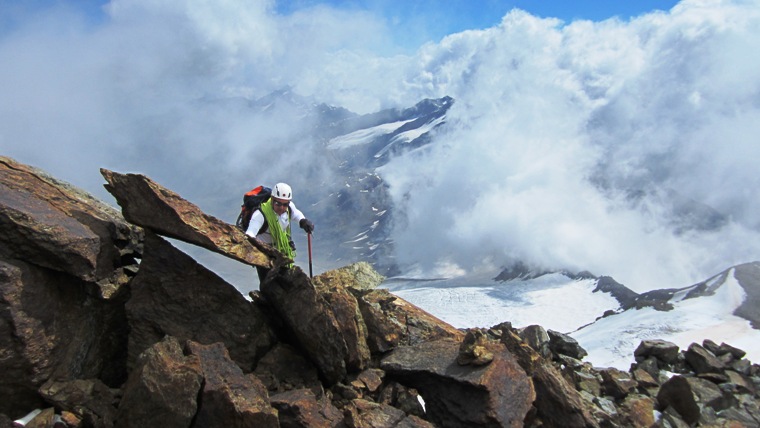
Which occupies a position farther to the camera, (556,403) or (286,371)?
(556,403)

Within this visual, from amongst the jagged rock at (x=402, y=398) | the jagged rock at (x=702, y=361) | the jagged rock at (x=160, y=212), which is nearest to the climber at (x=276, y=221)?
the jagged rock at (x=160, y=212)

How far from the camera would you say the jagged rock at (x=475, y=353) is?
15758mm

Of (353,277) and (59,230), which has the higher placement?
(59,230)

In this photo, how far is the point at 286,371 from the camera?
50.8 ft

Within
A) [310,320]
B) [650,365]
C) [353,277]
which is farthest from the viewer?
[650,365]

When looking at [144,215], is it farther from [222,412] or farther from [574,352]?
[574,352]

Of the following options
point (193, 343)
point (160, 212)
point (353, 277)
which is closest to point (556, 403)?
point (353, 277)

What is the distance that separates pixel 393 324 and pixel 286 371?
5020 mm

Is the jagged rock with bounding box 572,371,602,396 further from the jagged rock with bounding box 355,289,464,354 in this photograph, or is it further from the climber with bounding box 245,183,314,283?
the climber with bounding box 245,183,314,283

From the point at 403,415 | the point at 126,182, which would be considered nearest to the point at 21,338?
the point at 126,182

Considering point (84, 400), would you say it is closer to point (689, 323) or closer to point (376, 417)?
point (376, 417)

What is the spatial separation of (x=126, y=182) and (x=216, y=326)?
5.31 metres

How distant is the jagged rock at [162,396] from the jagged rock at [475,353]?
8208 mm

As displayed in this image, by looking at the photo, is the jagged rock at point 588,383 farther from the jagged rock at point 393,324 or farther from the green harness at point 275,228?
the green harness at point 275,228
